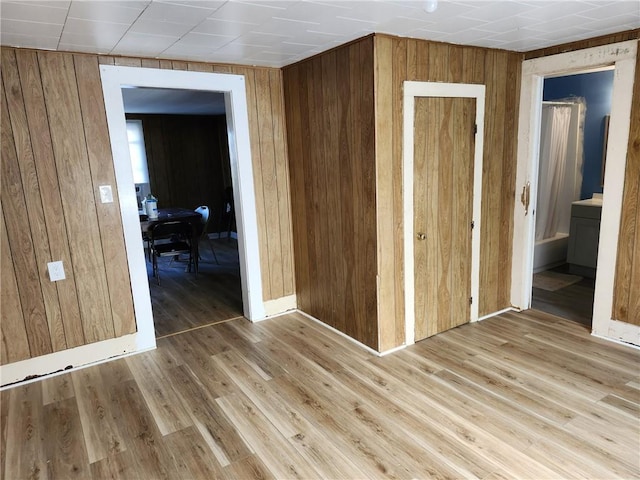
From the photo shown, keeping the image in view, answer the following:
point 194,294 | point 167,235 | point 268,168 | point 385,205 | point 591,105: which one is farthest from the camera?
point 167,235

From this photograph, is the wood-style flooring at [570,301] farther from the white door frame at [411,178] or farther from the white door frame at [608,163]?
the white door frame at [411,178]

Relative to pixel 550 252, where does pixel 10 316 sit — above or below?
above

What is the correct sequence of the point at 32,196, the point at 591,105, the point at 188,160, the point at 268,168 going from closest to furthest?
the point at 32,196 < the point at 268,168 < the point at 591,105 < the point at 188,160

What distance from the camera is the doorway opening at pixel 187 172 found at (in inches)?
201

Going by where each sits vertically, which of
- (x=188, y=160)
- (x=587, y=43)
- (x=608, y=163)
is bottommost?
(x=608, y=163)

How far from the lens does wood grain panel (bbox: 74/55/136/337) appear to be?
2922 mm

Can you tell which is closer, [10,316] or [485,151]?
[10,316]

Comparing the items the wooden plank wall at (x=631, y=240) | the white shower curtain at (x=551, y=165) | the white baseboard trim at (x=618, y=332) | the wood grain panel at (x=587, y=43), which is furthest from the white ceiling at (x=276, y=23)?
the white baseboard trim at (x=618, y=332)

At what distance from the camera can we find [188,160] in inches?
300

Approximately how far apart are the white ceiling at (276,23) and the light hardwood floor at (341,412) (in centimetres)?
218

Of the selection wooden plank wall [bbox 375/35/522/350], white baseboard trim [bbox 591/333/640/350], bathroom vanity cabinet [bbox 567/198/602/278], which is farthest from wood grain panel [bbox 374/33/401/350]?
bathroom vanity cabinet [bbox 567/198/602/278]

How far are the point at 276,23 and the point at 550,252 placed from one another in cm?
417

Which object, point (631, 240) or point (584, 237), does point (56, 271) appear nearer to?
point (631, 240)

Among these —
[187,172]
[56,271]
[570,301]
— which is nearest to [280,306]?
[56,271]
